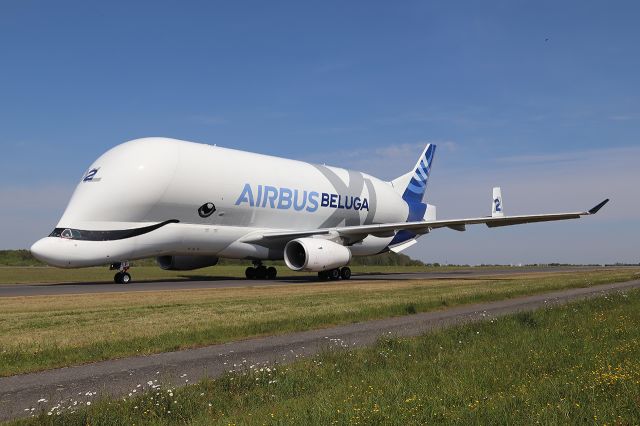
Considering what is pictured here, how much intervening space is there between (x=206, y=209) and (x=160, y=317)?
54.5 ft

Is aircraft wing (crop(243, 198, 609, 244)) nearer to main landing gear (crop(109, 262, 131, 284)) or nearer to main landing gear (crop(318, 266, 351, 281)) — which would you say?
main landing gear (crop(318, 266, 351, 281))

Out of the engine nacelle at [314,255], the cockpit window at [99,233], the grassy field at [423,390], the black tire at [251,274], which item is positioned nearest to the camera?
the grassy field at [423,390]

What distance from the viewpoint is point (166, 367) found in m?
8.78

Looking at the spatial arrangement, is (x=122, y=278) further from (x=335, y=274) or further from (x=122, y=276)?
(x=335, y=274)

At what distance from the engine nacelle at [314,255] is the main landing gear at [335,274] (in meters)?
1.22

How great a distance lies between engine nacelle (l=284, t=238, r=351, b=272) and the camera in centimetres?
3091

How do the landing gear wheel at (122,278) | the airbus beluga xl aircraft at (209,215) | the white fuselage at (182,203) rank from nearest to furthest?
the white fuselage at (182,203) → the airbus beluga xl aircraft at (209,215) → the landing gear wheel at (122,278)

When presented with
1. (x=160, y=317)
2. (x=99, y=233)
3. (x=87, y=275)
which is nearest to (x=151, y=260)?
(x=87, y=275)

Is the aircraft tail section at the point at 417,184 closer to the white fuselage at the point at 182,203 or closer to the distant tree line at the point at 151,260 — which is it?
the distant tree line at the point at 151,260

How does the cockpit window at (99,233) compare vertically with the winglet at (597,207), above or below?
below

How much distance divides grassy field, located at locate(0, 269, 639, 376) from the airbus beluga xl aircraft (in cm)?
662

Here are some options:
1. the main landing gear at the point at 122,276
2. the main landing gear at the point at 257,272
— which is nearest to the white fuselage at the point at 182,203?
the main landing gear at the point at 122,276

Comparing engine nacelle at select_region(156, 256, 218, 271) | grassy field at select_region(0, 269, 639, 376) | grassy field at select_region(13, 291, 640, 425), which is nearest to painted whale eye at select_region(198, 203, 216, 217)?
engine nacelle at select_region(156, 256, 218, 271)

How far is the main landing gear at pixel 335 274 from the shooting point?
110 ft
